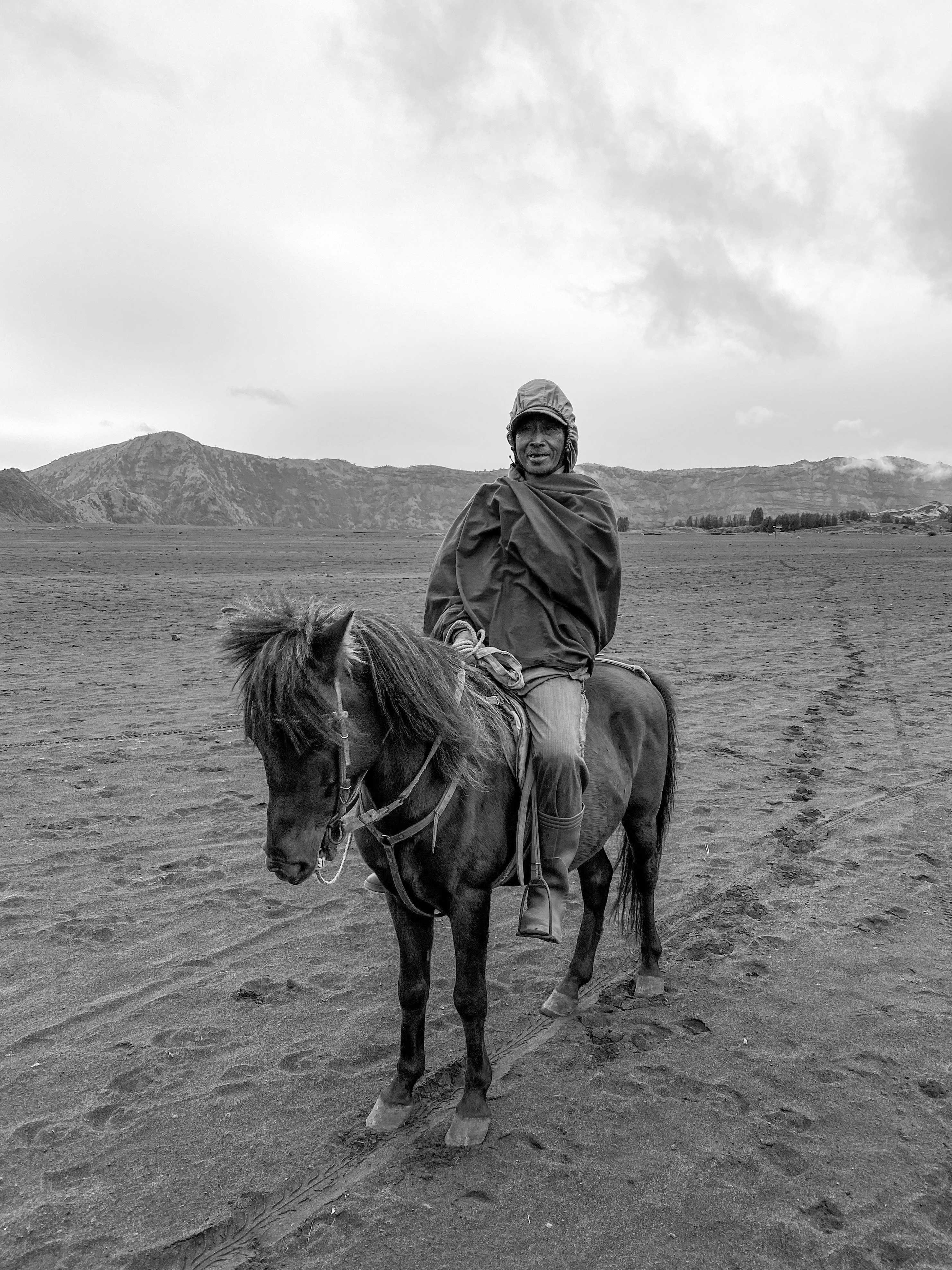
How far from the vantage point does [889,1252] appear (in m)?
2.70

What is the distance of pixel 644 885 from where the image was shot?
14.8 ft

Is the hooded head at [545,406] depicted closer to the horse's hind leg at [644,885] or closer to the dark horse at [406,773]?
the dark horse at [406,773]

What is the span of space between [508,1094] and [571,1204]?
648mm

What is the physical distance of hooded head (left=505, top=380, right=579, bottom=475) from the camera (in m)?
4.07

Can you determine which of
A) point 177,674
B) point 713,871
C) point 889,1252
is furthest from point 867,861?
point 177,674

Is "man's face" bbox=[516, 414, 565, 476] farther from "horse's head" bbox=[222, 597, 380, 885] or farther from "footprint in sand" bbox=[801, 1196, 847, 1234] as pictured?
"footprint in sand" bbox=[801, 1196, 847, 1234]

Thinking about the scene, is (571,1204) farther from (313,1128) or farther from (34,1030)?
(34,1030)

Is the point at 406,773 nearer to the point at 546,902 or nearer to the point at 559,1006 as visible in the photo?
the point at 546,902

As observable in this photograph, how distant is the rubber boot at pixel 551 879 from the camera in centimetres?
342

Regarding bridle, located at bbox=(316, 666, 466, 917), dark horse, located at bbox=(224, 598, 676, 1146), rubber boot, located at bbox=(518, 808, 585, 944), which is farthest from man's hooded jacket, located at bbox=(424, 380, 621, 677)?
rubber boot, located at bbox=(518, 808, 585, 944)

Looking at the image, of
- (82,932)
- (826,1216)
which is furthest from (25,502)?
(826,1216)

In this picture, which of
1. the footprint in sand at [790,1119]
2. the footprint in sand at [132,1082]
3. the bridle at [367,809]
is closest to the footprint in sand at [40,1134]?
the footprint in sand at [132,1082]

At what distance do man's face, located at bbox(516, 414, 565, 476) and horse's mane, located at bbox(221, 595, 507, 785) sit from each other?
4.46 ft

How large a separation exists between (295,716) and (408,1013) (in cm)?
168
